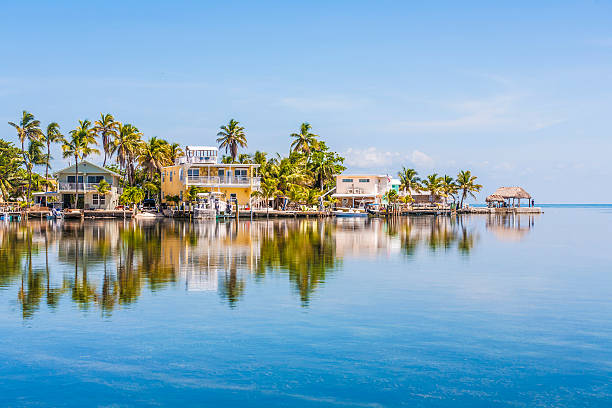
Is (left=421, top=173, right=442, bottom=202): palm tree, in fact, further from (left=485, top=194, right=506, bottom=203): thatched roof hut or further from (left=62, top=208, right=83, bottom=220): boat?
(left=62, top=208, right=83, bottom=220): boat

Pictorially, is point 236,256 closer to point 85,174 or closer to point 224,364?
point 224,364

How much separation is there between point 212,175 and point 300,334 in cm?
7168

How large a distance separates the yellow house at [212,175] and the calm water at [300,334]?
55011 mm

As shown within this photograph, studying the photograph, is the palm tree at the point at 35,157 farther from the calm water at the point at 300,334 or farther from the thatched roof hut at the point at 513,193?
the thatched roof hut at the point at 513,193

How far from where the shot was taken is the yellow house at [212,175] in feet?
275

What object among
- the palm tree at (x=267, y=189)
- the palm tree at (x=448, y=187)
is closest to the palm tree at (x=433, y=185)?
the palm tree at (x=448, y=187)

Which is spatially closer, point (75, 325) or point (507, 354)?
point (507, 354)

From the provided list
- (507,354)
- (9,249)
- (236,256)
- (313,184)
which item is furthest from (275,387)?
(313,184)

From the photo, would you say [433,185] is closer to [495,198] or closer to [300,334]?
[495,198]

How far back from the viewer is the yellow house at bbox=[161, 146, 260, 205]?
3297 inches

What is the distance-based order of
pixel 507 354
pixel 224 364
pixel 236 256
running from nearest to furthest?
1. pixel 224 364
2. pixel 507 354
3. pixel 236 256

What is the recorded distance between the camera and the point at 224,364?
12.2 metres

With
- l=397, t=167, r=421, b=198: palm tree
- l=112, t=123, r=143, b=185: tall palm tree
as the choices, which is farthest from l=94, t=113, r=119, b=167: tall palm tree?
l=397, t=167, r=421, b=198: palm tree

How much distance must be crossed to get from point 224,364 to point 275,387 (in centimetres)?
171
